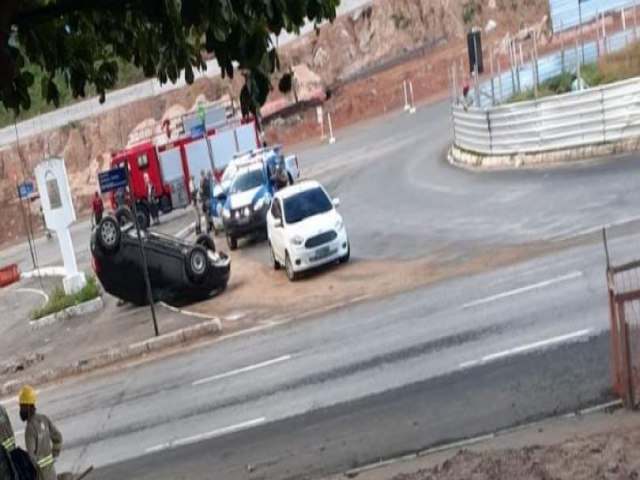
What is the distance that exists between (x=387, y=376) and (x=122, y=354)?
8.58 m

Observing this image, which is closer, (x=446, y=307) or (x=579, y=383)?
(x=579, y=383)

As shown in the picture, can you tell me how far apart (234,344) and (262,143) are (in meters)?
27.4

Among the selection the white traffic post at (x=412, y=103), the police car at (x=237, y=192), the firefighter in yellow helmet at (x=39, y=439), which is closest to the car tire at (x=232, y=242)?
the police car at (x=237, y=192)

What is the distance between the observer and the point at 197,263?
25.0m

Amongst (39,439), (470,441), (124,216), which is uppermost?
(39,439)

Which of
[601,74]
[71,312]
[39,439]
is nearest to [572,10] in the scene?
[601,74]

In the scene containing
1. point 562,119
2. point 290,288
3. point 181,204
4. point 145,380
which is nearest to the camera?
point 145,380

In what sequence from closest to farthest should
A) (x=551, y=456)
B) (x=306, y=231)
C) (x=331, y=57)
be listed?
(x=551, y=456) → (x=306, y=231) → (x=331, y=57)

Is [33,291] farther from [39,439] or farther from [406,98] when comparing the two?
[406,98]

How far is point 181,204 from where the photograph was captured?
46156mm

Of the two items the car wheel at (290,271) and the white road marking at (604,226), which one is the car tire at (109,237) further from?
the white road marking at (604,226)

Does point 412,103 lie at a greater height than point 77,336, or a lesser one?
lesser

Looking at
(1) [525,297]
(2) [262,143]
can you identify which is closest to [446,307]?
(1) [525,297]

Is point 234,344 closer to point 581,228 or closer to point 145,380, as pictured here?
point 145,380
